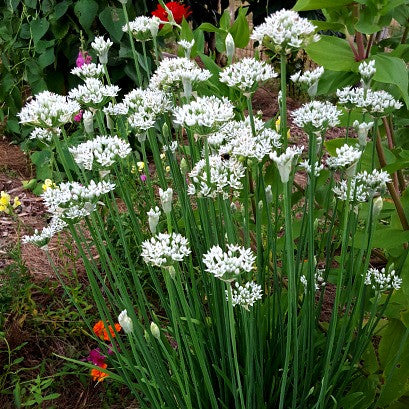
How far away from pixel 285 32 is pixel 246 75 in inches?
4.5

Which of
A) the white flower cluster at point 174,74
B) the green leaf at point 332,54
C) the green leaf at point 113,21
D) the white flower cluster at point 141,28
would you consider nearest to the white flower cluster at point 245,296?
the white flower cluster at point 174,74

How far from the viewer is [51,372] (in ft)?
7.39

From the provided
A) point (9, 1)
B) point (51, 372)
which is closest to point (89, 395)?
point (51, 372)

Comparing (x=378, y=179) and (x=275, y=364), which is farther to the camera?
(x=275, y=364)

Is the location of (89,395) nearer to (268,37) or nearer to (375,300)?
(375,300)

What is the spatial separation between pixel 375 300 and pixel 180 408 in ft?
1.87

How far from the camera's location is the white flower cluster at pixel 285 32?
1127mm

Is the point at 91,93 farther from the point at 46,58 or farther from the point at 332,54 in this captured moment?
the point at 46,58

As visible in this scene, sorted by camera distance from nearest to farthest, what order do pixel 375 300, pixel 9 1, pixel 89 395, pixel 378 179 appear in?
pixel 378 179 < pixel 375 300 < pixel 89 395 < pixel 9 1

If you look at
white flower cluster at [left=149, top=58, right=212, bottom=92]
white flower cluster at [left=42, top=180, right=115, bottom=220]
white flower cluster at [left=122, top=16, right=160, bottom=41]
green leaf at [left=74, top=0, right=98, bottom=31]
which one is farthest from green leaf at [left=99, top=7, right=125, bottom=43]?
white flower cluster at [left=42, top=180, right=115, bottom=220]

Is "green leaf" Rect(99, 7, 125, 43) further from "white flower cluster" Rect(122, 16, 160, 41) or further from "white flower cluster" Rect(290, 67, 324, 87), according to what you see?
"white flower cluster" Rect(290, 67, 324, 87)

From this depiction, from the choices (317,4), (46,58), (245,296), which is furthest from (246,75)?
(46,58)

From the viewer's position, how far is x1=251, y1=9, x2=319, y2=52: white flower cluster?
3.70 feet

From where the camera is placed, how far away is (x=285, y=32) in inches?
44.4
